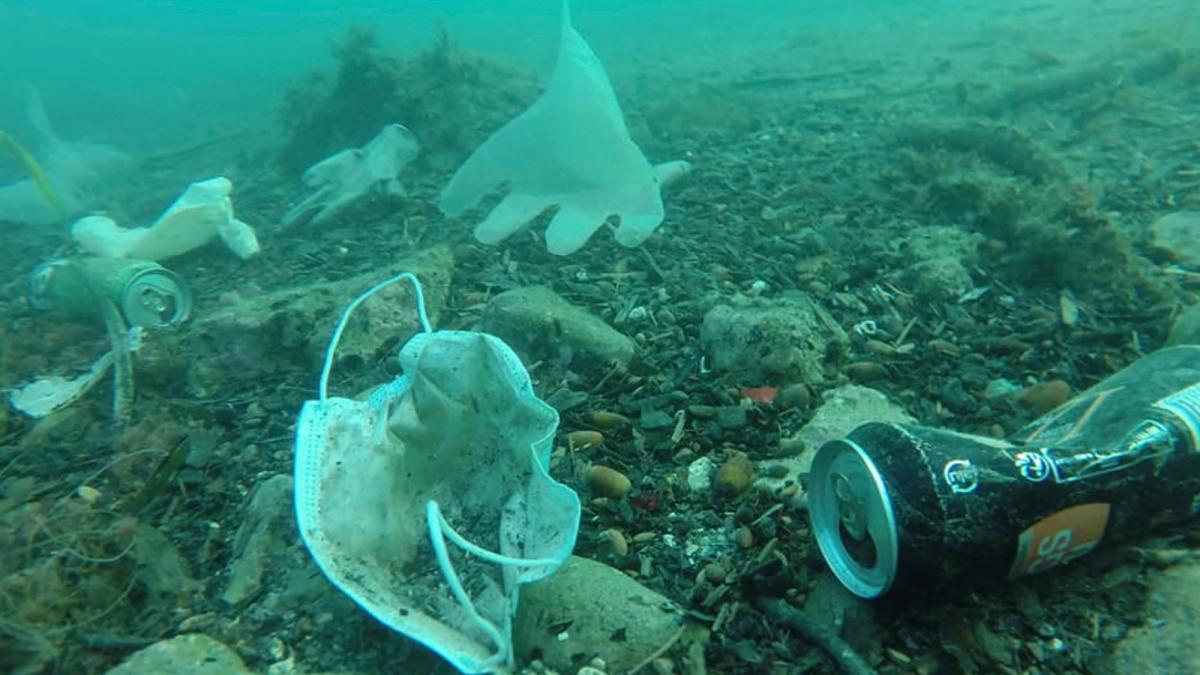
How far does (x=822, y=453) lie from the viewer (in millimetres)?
1994

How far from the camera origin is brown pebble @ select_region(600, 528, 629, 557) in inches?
89.5

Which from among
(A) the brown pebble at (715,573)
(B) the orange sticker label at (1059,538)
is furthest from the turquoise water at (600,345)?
(B) the orange sticker label at (1059,538)

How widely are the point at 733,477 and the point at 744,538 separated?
0.27m

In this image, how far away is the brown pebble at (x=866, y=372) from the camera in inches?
120

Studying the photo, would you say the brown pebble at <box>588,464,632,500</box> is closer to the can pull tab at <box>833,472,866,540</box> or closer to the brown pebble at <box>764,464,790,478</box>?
the brown pebble at <box>764,464,790,478</box>

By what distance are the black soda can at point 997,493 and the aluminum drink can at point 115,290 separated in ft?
12.7

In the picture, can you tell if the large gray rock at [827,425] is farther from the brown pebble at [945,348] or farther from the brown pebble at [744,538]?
the brown pebble at [945,348]

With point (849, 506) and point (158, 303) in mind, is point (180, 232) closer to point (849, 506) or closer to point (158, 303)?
point (158, 303)

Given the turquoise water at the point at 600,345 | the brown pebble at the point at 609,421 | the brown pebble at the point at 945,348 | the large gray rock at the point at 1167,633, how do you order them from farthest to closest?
the brown pebble at the point at 945,348
the brown pebble at the point at 609,421
the turquoise water at the point at 600,345
the large gray rock at the point at 1167,633

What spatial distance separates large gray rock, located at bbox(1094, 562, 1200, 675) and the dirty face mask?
5.01 feet

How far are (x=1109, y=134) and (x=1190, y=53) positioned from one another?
303 centimetres

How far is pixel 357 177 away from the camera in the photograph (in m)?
5.94

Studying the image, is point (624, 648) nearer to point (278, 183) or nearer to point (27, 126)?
point (278, 183)

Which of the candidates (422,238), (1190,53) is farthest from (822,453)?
(1190,53)
